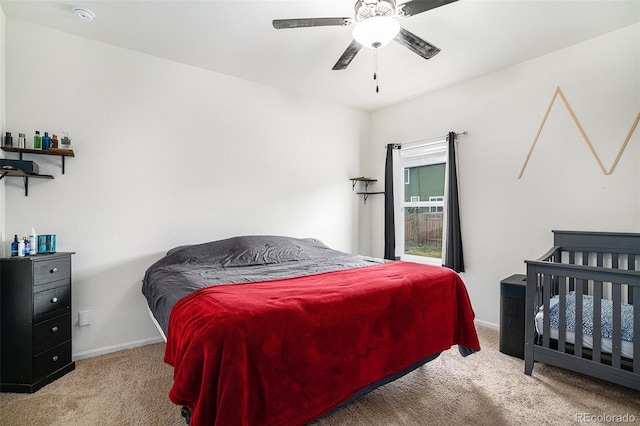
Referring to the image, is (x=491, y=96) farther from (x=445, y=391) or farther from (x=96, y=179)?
(x=96, y=179)

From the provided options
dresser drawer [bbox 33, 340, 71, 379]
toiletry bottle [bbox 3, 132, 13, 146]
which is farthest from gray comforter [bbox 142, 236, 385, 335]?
toiletry bottle [bbox 3, 132, 13, 146]

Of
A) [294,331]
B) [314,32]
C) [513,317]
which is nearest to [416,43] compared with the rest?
[314,32]

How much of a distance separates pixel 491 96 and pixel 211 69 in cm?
300

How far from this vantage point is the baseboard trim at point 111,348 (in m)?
2.53

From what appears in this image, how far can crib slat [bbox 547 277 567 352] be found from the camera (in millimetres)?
2104

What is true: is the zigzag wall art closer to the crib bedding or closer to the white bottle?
the crib bedding

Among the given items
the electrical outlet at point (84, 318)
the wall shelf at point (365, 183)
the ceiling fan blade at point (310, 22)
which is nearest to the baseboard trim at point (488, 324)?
the wall shelf at point (365, 183)

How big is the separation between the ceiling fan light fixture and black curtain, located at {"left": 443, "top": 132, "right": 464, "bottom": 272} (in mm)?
2021

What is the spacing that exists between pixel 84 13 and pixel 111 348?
2.69 m

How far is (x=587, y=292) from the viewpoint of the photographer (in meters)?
2.63

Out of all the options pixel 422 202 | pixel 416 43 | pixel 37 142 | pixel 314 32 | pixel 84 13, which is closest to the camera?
pixel 416 43

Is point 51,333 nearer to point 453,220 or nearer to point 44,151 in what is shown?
point 44,151

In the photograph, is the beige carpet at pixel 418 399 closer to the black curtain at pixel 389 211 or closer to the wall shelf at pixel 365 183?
the black curtain at pixel 389 211

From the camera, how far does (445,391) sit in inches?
80.4
